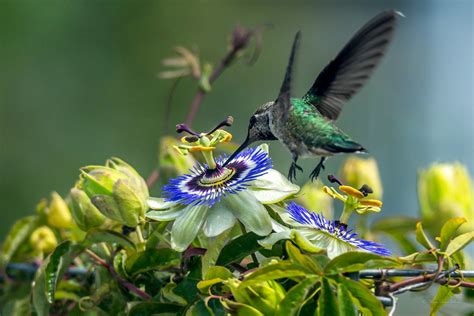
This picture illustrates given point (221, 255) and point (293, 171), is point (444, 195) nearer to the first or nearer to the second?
point (293, 171)

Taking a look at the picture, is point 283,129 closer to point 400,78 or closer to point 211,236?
point 211,236

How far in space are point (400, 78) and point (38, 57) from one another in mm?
3246

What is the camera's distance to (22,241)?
1.35 m

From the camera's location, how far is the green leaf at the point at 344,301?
836 mm

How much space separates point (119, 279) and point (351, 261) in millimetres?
331

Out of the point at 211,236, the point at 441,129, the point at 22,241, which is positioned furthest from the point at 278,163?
the point at 211,236

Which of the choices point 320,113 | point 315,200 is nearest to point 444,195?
point 315,200

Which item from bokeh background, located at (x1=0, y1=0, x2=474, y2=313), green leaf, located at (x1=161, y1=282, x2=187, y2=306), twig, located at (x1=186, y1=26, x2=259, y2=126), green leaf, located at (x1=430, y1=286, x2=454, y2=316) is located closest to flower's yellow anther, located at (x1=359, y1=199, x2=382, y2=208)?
green leaf, located at (x1=430, y1=286, x2=454, y2=316)

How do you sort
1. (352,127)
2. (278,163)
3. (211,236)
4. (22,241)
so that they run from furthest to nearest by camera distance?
(352,127), (278,163), (22,241), (211,236)

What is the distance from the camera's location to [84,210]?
1.09m

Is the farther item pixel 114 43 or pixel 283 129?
pixel 114 43

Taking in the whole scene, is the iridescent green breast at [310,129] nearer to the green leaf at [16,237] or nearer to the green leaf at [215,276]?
the green leaf at [215,276]

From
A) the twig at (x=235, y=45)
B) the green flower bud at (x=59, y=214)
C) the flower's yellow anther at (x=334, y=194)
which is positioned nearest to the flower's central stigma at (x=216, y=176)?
the flower's yellow anther at (x=334, y=194)

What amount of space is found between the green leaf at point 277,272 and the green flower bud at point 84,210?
1.01 ft
